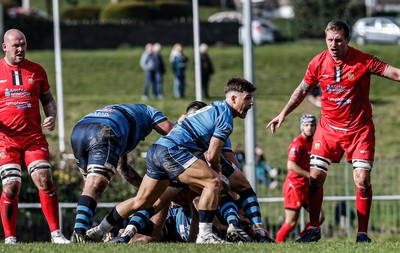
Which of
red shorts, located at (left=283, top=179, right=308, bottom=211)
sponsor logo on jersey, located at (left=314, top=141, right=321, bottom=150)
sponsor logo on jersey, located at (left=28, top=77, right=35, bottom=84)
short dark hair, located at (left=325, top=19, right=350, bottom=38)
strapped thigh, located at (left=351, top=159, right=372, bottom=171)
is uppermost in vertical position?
short dark hair, located at (left=325, top=19, right=350, bottom=38)

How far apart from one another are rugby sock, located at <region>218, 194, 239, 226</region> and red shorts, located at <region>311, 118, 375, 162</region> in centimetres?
127

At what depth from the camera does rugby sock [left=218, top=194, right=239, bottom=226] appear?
536 inches

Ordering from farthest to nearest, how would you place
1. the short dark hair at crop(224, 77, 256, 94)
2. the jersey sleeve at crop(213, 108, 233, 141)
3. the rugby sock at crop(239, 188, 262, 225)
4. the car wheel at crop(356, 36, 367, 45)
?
the car wheel at crop(356, 36, 367, 45), the rugby sock at crop(239, 188, 262, 225), the short dark hair at crop(224, 77, 256, 94), the jersey sleeve at crop(213, 108, 233, 141)

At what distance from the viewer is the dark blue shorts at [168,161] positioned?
12.7 meters

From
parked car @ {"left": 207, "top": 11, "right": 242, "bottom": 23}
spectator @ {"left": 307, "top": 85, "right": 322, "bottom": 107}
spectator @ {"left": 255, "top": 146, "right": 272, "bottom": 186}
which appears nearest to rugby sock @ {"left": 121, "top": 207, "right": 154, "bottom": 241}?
spectator @ {"left": 255, "top": 146, "right": 272, "bottom": 186}

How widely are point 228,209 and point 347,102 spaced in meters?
1.92

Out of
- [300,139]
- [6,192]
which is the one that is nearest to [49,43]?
[300,139]

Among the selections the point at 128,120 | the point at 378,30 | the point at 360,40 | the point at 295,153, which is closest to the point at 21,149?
the point at 128,120

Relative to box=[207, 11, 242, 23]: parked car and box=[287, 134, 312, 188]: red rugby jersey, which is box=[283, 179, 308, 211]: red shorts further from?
box=[207, 11, 242, 23]: parked car

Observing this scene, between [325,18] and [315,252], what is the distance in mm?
44899

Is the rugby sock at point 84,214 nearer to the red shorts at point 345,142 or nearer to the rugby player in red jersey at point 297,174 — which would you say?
the red shorts at point 345,142

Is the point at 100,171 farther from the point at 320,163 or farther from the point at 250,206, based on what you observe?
the point at 320,163

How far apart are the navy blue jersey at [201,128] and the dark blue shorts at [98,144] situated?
29.4 inches

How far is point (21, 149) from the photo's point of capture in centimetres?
1364
